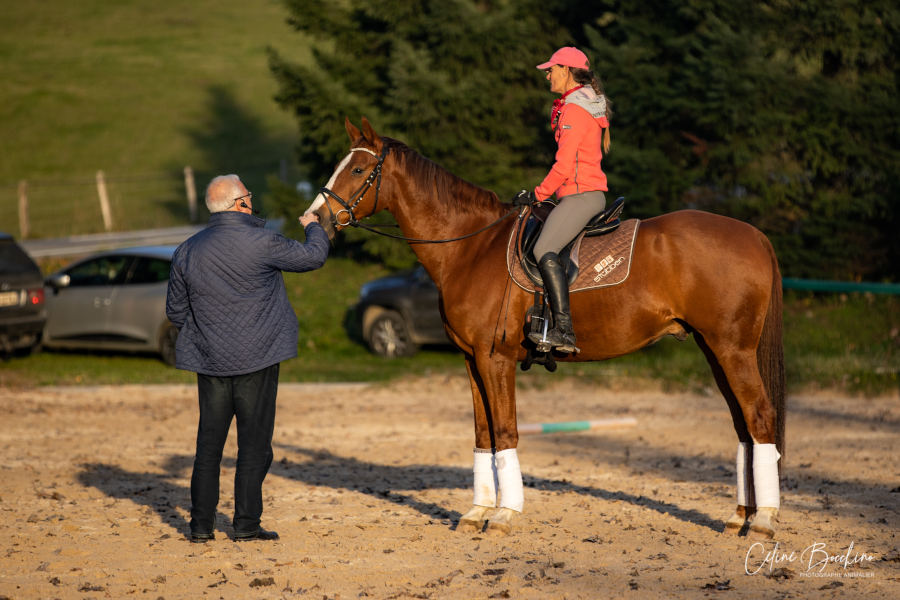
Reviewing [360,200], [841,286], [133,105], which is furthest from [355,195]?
[133,105]

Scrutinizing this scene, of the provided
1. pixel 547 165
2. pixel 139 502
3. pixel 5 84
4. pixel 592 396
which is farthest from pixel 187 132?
pixel 139 502

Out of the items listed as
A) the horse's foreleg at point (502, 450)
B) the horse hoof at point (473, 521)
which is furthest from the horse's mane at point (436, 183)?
the horse hoof at point (473, 521)

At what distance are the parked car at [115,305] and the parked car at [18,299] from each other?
60 centimetres

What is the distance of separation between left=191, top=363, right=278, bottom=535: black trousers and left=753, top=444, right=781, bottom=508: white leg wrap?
10.6ft

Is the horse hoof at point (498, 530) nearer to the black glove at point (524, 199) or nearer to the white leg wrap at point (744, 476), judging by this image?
the white leg wrap at point (744, 476)

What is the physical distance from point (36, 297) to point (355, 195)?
10.8m

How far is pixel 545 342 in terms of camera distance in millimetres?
6742

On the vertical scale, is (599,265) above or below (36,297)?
above

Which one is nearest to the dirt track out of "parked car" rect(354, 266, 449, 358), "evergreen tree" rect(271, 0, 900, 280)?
"parked car" rect(354, 266, 449, 358)

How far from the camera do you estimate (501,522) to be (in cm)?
688

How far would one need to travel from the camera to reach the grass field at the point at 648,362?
560 inches

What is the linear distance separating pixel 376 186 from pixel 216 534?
→ 2.63 metres

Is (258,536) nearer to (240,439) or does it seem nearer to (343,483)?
(240,439)

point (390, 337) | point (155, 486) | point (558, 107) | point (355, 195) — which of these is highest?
point (558, 107)
